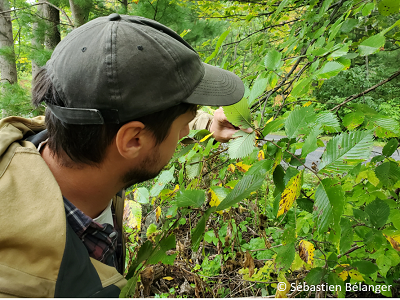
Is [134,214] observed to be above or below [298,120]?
below

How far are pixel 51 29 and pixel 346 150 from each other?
636cm

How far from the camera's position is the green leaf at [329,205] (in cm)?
60

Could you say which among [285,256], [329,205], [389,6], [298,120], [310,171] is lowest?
[285,256]

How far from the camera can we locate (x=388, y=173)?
3.29ft

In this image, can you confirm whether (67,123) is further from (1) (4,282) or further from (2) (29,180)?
(1) (4,282)

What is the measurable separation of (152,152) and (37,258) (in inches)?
23.4

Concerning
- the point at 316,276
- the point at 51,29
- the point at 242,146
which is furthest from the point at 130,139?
the point at 51,29

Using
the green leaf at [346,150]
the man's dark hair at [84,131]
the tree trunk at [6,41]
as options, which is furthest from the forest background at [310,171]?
the tree trunk at [6,41]

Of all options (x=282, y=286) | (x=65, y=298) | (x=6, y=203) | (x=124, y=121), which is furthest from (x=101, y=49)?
(x=282, y=286)

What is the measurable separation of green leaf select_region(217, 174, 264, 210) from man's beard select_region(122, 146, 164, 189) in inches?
20.4

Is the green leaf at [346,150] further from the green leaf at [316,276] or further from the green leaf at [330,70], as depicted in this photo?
the green leaf at [316,276]

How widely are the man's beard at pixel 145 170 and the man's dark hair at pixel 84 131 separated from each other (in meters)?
Answer: 0.09

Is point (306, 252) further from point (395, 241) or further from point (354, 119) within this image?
point (354, 119)

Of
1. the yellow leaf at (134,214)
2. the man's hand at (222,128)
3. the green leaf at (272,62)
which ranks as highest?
the green leaf at (272,62)
